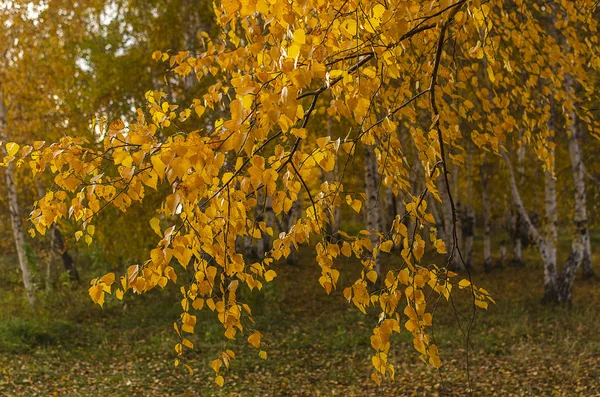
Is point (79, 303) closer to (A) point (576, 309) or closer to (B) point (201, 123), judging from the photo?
(B) point (201, 123)

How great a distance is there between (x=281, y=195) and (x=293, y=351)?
22.3ft

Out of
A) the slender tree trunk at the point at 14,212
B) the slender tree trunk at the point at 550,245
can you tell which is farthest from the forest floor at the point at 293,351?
the slender tree trunk at the point at 14,212

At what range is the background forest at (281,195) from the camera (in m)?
2.47

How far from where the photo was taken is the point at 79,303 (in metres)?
11.6

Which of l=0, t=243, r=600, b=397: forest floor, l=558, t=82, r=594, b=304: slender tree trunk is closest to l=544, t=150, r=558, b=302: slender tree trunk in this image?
l=558, t=82, r=594, b=304: slender tree trunk

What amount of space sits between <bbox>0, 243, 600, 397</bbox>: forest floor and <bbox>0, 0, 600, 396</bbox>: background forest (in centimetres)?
4

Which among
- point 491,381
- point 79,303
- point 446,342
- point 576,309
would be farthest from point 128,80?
point 576,309

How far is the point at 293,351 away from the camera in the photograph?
9.12m

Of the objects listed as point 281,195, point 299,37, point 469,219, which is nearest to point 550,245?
point 469,219

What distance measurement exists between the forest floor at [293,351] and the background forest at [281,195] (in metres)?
0.04

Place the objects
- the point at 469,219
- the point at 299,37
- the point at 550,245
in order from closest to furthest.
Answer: the point at 299,37
the point at 550,245
the point at 469,219

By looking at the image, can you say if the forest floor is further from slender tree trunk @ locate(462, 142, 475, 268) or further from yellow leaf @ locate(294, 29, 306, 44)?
yellow leaf @ locate(294, 29, 306, 44)

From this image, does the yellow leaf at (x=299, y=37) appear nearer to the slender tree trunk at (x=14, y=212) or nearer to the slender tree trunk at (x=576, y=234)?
the slender tree trunk at (x=576, y=234)

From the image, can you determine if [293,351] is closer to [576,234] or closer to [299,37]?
[576,234]
